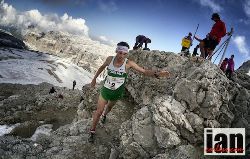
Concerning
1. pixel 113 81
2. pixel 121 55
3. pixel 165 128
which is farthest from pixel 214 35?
pixel 113 81

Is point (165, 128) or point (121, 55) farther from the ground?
point (121, 55)

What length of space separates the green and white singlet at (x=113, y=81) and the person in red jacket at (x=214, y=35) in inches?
275

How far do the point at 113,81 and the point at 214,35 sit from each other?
7606 mm

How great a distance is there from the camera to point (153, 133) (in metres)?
9.70

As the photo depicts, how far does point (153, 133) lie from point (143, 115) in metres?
0.96

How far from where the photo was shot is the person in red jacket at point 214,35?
46.1 feet

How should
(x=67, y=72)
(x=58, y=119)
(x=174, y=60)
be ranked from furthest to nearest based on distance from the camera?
(x=67, y=72)
(x=58, y=119)
(x=174, y=60)

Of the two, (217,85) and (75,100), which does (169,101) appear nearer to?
(217,85)

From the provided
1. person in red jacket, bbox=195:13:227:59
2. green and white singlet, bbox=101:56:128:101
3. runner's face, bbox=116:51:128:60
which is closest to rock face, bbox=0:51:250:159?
green and white singlet, bbox=101:56:128:101

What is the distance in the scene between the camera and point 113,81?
363 inches

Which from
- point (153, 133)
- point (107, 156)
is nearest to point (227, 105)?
point (153, 133)

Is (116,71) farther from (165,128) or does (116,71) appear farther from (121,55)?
(165,128)

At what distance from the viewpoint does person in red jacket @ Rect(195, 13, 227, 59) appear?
554 inches

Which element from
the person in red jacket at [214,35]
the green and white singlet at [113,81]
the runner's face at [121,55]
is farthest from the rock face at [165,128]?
the runner's face at [121,55]
